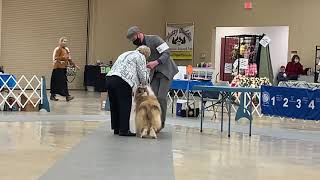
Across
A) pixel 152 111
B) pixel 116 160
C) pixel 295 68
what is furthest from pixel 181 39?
pixel 116 160

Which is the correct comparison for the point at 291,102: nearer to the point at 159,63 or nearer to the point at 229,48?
the point at 159,63

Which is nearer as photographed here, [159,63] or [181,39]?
[159,63]

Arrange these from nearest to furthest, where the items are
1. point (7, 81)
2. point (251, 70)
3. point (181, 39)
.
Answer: point (7, 81) → point (251, 70) → point (181, 39)

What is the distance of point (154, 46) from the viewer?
715cm

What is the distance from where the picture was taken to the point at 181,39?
19250 mm

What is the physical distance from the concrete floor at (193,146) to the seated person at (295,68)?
22.2 ft

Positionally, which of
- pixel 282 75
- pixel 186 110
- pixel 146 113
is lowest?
pixel 186 110

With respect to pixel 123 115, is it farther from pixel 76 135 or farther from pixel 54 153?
pixel 54 153

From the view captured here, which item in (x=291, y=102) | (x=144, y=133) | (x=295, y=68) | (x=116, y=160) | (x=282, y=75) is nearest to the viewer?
(x=116, y=160)

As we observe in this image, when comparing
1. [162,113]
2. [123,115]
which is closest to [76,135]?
[123,115]

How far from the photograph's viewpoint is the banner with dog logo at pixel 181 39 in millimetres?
19016

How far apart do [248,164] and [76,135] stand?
7.82ft

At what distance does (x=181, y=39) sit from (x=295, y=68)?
4.62 metres

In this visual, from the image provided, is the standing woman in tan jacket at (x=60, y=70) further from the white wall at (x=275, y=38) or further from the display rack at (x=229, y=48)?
the white wall at (x=275, y=38)
